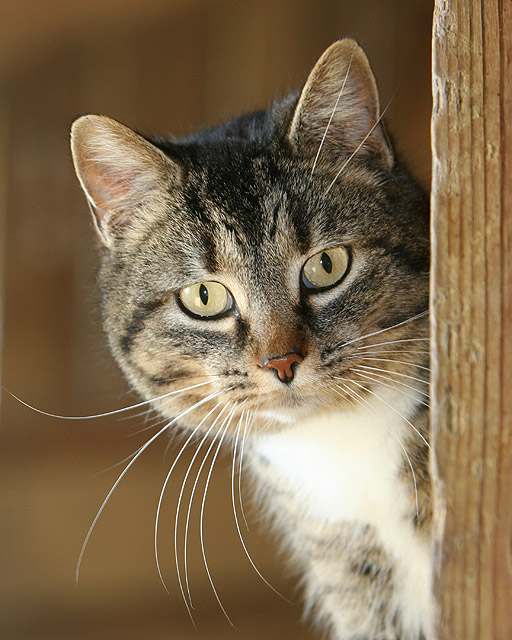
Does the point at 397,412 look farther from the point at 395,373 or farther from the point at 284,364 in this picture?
the point at 284,364

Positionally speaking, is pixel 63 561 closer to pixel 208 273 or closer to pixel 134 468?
pixel 134 468

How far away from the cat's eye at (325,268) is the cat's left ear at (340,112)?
0.46 ft

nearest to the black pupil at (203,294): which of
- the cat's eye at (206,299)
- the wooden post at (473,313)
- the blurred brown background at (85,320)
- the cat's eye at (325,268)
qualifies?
the cat's eye at (206,299)

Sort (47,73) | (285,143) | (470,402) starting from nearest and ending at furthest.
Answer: (470,402)
(285,143)
(47,73)

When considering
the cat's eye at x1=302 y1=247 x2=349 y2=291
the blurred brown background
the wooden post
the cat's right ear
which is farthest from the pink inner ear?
the blurred brown background

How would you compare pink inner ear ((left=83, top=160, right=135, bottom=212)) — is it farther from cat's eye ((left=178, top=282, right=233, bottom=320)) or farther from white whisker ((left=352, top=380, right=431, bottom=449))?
white whisker ((left=352, top=380, right=431, bottom=449))

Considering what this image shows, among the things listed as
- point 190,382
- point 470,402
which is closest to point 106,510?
point 190,382

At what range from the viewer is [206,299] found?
3.49 ft

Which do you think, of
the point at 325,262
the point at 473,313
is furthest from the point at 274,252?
the point at 473,313

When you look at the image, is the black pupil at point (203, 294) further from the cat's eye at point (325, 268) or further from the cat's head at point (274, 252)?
the cat's eye at point (325, 268)

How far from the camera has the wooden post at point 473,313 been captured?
521mm

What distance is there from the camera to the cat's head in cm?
100

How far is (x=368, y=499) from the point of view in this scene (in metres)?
1.10

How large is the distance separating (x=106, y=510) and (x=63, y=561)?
0.60ft
